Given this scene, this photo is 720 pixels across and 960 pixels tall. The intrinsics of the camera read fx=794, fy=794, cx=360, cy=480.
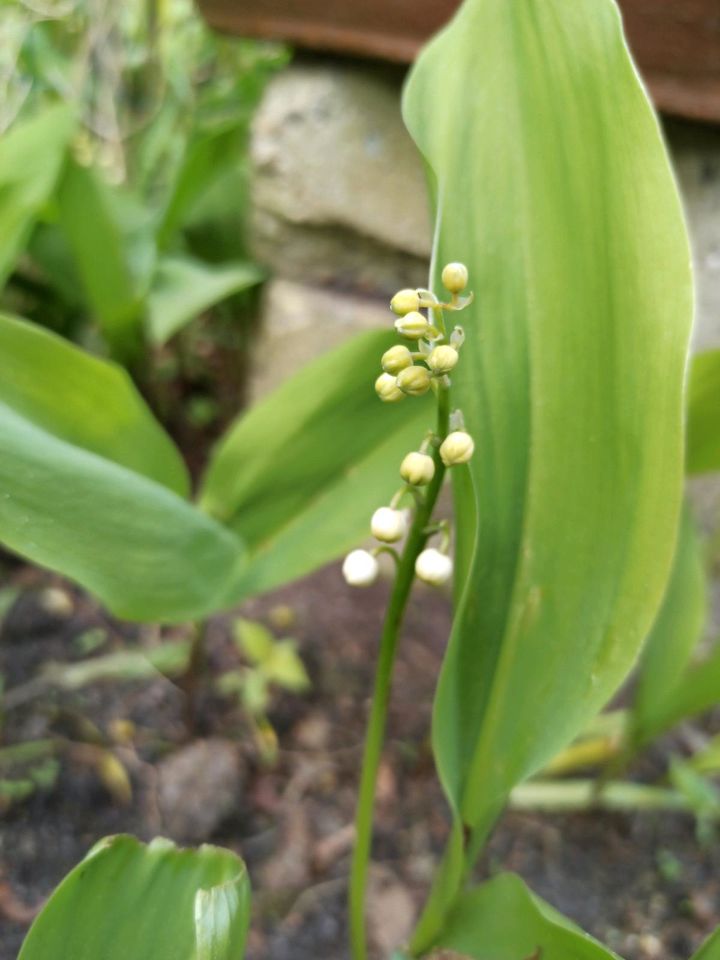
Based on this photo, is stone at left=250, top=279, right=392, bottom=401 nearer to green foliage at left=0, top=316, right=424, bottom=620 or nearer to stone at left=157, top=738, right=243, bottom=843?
green foliage at left=0, top=316, right=424, bottom=620

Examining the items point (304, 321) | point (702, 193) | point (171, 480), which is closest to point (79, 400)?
point (171, 480)

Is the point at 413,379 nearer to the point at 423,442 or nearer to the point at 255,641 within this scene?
the point at 423,442

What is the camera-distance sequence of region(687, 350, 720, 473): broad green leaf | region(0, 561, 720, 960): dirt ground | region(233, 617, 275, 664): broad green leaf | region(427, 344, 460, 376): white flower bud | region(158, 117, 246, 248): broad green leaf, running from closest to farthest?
region(427, 344, 460, 376): white flower bud < region(687, 350, 720, 473): broad green leaf < region(0, 561, 720, 960): dirt ground < region(233, 617, 275, 664): broad green leaf < region(158, 117, 246, 248): broad green leaf

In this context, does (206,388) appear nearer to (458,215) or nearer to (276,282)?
(276,282)

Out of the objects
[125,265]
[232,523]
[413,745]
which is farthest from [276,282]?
[413,745]

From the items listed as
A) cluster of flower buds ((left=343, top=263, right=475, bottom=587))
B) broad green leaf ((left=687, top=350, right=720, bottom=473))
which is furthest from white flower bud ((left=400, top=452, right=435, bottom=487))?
broad green leaf ((left=687, top=350, right=720, bottom=473))

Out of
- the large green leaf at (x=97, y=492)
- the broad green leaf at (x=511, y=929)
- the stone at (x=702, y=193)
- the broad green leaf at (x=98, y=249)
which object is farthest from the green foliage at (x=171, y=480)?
the stone at (x=702, y=193)
